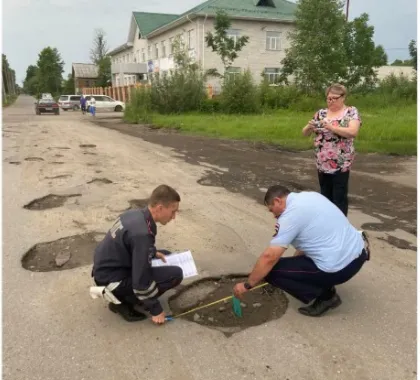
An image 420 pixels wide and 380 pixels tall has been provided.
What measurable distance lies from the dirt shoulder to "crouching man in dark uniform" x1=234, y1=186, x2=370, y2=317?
2.00m

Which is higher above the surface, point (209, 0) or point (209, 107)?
point (209, 0)

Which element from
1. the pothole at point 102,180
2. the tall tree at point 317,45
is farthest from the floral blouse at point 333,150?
the tall tree at point 317,45

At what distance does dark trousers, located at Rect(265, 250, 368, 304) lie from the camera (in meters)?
3.21

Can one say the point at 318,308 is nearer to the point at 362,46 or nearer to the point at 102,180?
the point at 102,180

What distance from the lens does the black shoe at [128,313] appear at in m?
3.24

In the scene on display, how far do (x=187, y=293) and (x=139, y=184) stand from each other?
4.23m

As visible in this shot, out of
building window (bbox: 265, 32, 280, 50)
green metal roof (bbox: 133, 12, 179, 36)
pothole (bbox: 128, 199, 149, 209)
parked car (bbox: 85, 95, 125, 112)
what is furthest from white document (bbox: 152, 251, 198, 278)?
green metal roof (bbox: 133, 12, 179, 36)

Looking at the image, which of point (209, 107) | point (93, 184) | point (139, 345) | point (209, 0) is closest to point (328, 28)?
point (209, 107)

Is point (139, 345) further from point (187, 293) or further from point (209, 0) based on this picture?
point (209, 0)

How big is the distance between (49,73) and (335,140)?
9001 cm

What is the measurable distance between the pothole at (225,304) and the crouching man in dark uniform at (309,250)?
0.25 metres

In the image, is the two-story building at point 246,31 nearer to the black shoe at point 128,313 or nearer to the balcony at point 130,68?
the balcony at point 130,68

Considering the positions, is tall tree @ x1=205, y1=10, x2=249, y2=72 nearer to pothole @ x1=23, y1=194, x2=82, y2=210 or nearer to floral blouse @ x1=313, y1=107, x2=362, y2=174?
pothole @ x1=23, y1=194, x2=82, y2=210

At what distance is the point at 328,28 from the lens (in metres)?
26.5
